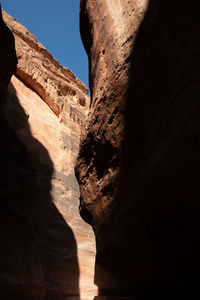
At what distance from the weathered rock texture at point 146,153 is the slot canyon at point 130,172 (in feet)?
0.05

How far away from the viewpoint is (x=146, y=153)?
10.6 feet

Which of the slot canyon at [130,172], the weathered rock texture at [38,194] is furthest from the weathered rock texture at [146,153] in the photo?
the weathered rock texture at [38,194]

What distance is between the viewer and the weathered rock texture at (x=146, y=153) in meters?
2.56

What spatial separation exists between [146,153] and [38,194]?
21.4 ft

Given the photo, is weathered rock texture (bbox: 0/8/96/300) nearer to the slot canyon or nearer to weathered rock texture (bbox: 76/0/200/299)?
the slot canyon

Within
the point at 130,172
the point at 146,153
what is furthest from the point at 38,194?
the point at 146,153

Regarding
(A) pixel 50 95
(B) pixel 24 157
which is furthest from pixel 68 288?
(A) pixel 50 95

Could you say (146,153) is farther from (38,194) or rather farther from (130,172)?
(38,194)

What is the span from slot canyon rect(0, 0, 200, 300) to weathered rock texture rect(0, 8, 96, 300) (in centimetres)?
5

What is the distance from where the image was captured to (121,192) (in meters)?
3.69

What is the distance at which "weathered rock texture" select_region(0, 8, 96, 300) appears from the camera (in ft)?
20.5

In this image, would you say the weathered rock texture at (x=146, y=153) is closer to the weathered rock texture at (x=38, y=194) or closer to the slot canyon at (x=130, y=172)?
the slot canyon at (x=130, y=172)

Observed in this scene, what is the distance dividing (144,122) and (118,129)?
0.55 meters

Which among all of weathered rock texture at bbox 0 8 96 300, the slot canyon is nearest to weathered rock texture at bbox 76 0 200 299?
the slot canyon
